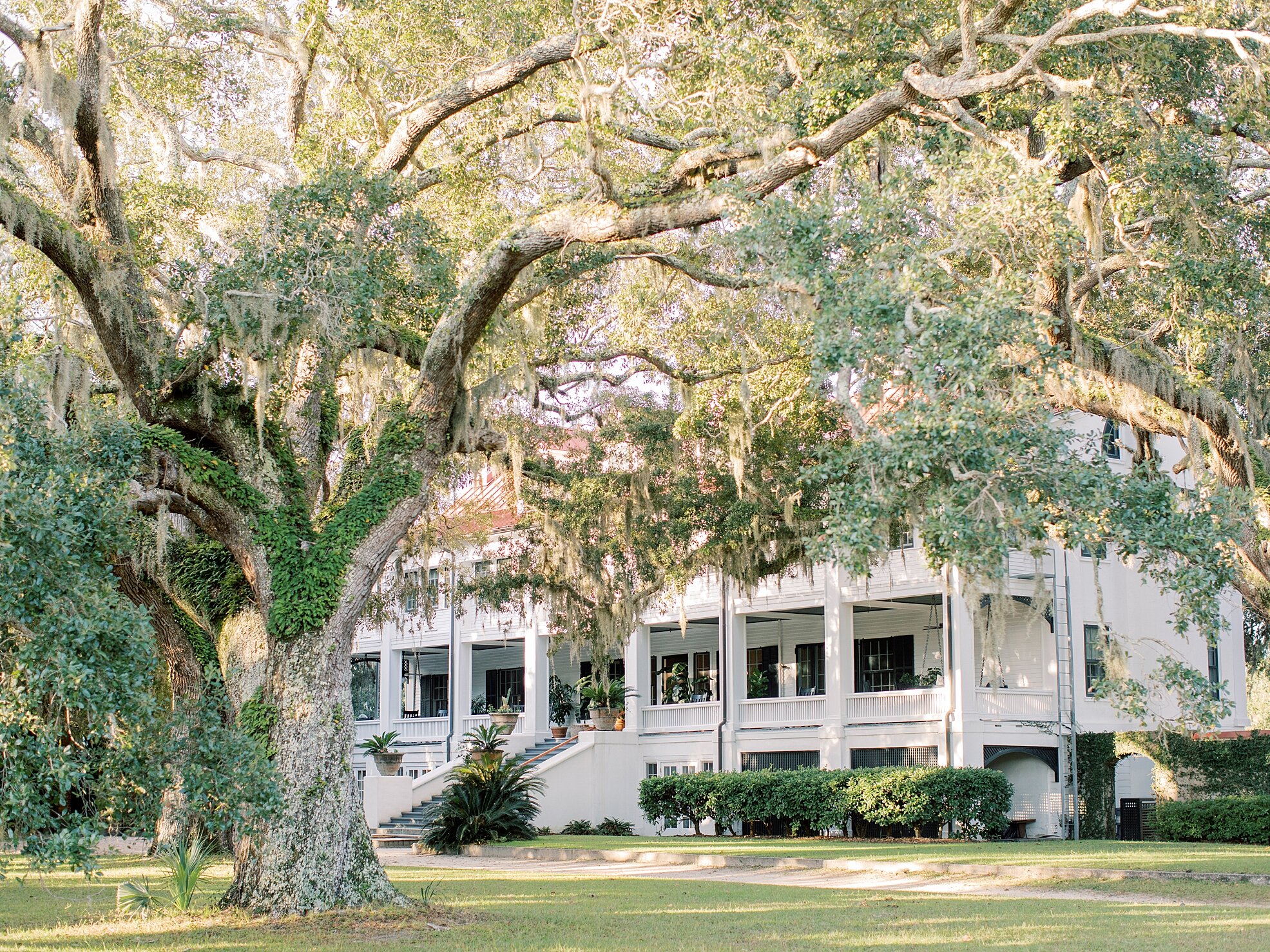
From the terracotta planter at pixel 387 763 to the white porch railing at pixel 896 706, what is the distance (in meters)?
9.92

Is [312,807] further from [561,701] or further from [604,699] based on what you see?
[561,701]

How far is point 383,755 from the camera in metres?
27.8

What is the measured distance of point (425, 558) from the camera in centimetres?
1970

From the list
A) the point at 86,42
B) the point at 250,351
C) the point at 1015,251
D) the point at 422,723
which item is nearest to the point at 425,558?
the point at 250,351

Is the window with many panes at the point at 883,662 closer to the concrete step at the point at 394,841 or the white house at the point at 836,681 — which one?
the white house at the point at 836,681

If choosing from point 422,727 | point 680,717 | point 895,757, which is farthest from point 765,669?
point 422,727

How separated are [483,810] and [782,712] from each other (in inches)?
293

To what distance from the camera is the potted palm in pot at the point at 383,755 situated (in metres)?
27.7

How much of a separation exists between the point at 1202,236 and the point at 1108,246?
352 cm

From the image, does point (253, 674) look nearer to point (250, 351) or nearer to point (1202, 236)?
point (250, 351)

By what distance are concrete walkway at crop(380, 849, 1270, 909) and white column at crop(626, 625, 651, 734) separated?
27.9ft

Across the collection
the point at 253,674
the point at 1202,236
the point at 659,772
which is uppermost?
the point at 1202,236

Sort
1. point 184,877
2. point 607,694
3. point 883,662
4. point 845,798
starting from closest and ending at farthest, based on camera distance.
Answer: point 184,877 < point 845,798 < point 883,662 < point 607,694

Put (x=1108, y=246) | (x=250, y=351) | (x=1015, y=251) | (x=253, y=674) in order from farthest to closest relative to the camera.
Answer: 1. (x=1108, y=246)
2. (x=253, y=674)
3. (x=250, y=351)
4. (x=1015, y=251)
